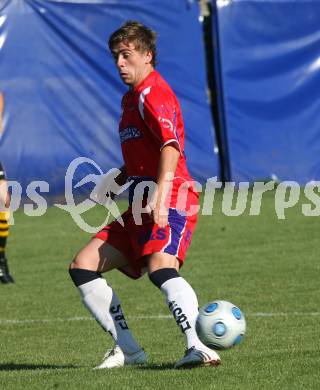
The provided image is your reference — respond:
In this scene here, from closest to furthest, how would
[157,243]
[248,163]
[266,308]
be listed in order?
[157,243] < [266,308] < [248,163]

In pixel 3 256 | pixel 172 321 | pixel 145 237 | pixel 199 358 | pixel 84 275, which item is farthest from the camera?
pixel 3 256

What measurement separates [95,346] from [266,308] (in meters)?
1.74

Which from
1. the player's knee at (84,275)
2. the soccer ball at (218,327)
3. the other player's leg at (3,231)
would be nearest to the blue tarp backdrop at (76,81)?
the other player's leg at (3,231)

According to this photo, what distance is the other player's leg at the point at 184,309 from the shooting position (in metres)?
5.99

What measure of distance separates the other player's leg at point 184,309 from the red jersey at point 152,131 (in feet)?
1.25

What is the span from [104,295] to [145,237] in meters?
0.47

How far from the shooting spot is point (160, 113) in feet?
20.0

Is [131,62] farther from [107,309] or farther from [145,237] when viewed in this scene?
[107,309]

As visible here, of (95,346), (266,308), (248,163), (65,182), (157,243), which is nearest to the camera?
(157,243)

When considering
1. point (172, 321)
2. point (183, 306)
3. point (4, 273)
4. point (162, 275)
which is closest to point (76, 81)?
point (4, 273)

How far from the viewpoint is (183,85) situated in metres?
17.1

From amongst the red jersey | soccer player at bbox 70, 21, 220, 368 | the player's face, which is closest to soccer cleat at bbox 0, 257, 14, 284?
soccer player at bbox 70, 21, 220, 368

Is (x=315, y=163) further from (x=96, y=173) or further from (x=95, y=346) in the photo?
(x=95, y=346)

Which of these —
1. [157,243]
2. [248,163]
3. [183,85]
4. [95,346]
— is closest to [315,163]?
[248,163]
